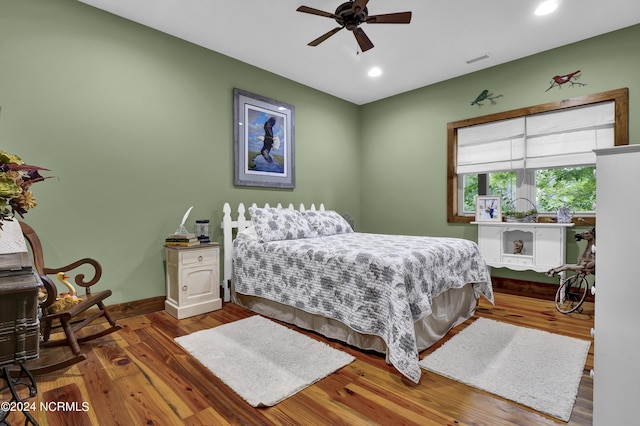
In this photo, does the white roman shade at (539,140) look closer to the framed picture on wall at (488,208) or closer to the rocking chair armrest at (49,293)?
the framed picture on wall at (488,208)

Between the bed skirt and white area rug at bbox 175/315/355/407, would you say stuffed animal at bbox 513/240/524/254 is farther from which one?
white area rug at bbox 175/315/355/407

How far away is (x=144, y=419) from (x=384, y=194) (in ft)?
13.8

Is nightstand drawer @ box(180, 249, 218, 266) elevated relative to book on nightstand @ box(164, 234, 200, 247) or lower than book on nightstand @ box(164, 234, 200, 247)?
lower

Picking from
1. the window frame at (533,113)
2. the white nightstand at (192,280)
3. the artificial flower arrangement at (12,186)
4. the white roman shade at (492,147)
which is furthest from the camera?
the white roman shade at (492,147)

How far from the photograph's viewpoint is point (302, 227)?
3.51 m

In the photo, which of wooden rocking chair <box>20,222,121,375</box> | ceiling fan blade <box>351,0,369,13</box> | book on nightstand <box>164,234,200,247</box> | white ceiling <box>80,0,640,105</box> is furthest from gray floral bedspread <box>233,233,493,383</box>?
white ceiling <box>80,0,640,105</box>

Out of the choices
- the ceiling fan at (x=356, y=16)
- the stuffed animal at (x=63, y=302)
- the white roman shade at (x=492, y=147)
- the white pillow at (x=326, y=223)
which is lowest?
the stuffed animal at (x=63, y=302)

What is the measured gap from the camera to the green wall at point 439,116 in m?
3.22

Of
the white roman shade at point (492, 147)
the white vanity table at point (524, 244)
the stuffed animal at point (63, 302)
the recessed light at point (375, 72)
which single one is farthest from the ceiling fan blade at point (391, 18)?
the stuffed animal at point (63, 302)

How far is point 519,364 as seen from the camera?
2.05 m

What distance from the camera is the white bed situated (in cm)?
202

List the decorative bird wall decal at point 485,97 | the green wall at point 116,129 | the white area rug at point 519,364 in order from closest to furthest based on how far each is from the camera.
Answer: the white area rug at point 519,364 → the green wall at point 116,129 → the decorative bird wall decal at point 485,97

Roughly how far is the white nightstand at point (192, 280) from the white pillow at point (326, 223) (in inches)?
43.7

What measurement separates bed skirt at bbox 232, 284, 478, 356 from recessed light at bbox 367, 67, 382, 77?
110 inches
